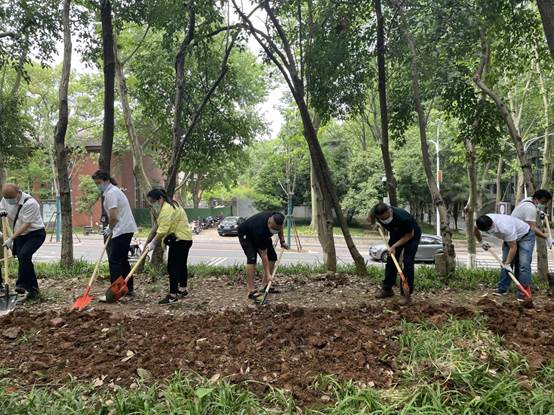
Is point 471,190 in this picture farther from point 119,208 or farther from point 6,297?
point 6,297

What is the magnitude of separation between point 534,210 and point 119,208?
5.52 metres

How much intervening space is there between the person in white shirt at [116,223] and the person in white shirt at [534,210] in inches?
205

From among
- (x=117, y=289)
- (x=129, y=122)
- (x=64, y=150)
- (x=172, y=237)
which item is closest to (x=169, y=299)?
(x=117, y=289)

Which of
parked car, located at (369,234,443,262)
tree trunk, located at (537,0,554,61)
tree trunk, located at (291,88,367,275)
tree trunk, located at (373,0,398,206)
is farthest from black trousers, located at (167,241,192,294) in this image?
parked car, located at (369,234,443,262)

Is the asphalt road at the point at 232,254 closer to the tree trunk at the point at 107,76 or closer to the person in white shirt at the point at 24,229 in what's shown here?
the tree trunk at the point at 107,76

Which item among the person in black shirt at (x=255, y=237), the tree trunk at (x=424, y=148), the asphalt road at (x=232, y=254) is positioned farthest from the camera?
the asphalt road at (x=232, y=254)

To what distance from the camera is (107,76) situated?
7270 mm

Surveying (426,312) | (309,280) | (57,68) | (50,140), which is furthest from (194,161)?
(50,140)

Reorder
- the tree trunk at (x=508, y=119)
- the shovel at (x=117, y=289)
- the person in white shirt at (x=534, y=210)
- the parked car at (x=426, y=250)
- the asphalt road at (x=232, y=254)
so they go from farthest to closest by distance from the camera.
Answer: the asphalt road at (x=232, y=254) → the parked car at (x=426, y=250) → the tree trunk at (x=508, y=119) → the person in white shirt at (x=534, y=210) → the shovel at (x=117, y=289)

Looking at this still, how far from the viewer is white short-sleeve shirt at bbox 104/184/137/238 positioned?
552 centimetres

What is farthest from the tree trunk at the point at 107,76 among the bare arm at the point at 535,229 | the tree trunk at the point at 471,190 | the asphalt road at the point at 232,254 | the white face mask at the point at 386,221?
the asphalt road at the point at 232,254

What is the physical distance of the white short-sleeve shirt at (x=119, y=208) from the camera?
552 centimetres

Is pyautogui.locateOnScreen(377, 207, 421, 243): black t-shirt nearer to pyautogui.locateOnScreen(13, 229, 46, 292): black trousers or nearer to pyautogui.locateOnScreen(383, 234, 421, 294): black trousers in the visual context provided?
pyautogui.locateOnScreen(383, 234, 421, 294): black trousers

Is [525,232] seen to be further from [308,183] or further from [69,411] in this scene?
[308,183]
